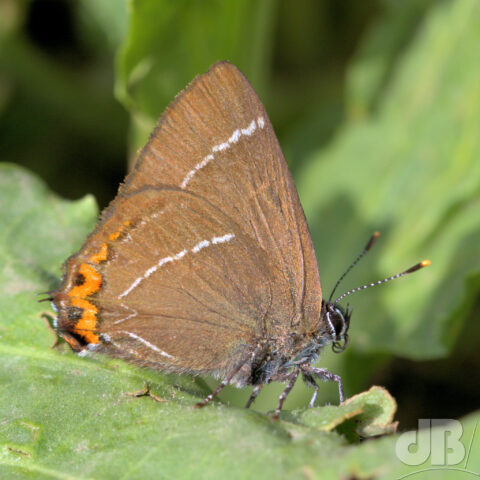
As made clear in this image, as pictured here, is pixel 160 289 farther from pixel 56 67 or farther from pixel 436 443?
pixel 56 67

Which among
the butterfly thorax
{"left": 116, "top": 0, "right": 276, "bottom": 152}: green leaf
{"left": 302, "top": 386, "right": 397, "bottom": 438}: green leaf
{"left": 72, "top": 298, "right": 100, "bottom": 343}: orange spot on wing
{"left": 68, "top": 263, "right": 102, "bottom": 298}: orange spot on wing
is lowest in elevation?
{"left": 302, "top": 386, "right": 397, "bottom": 438}: green leaf

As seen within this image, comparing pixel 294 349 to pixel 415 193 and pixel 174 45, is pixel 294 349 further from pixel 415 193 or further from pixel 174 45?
pixel 174 45

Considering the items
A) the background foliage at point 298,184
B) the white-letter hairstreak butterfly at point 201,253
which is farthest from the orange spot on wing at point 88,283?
the background foliage at point 298,184

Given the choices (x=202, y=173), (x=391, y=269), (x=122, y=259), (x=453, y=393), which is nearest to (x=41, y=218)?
(x=122, y=259)

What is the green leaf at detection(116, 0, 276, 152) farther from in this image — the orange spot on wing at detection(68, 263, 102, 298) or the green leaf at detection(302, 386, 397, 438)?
the green leaf at detection(302, 386, 397, 438)
